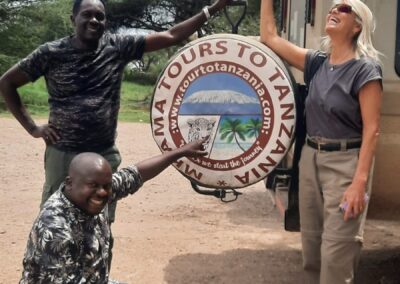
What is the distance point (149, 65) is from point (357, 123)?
22148 mm

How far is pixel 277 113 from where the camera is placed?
3.12 m

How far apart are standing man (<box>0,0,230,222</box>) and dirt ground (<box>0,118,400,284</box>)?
1230 mm

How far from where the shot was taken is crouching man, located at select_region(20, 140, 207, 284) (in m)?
2.28

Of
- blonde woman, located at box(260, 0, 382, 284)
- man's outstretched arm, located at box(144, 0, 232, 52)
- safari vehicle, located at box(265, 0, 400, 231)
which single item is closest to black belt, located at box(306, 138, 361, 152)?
blonde woman, located at box(260, 0, 382, 284)

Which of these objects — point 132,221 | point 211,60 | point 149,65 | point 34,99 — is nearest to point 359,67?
point 211,60

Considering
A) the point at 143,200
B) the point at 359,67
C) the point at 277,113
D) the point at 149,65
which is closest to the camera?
the point at 359,67

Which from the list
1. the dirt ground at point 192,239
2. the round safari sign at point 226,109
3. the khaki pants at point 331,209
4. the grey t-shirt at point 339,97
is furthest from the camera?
the dirt ground at point 192,239

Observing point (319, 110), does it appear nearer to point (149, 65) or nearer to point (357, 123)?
point (357, 123)

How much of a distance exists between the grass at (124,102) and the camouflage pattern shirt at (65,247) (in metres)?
10.9

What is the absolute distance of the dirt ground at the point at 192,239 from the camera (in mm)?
4375

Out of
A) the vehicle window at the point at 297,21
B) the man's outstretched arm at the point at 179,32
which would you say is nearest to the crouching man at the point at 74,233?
the man's outstretched arm at the point at 179,32

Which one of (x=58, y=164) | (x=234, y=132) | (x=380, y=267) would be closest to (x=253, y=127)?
(x=234, y=132)

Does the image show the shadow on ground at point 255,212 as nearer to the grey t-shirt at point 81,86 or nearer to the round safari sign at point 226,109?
the round safari sign at point 226,109

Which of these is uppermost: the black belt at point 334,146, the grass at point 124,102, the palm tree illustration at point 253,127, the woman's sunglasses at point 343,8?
the woman's sunglasses at point 343,8
